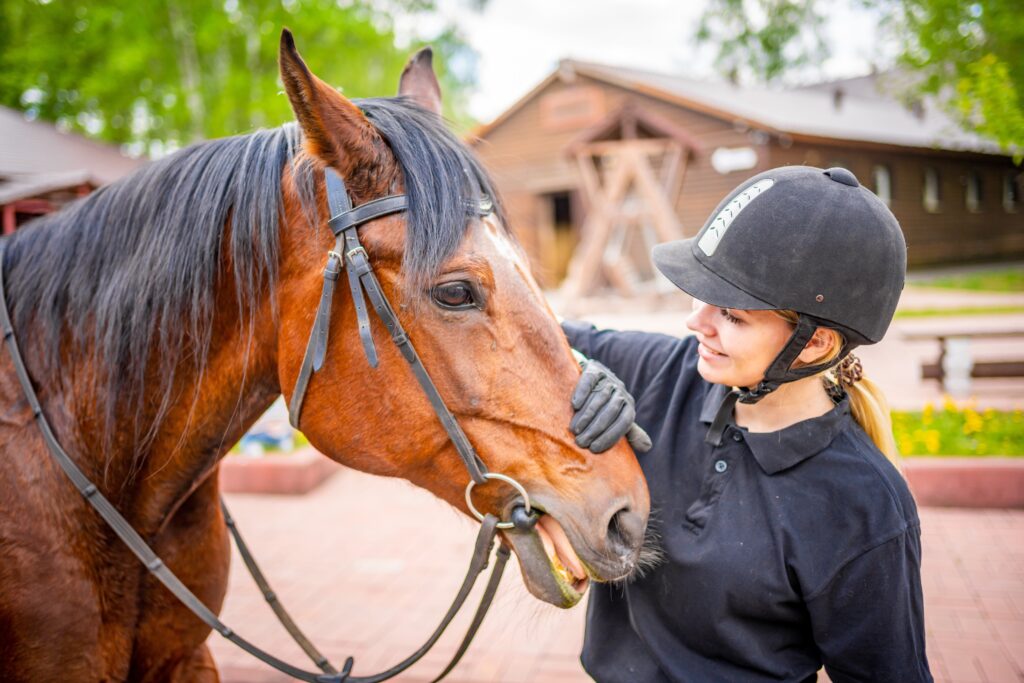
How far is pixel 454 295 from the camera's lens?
150cm

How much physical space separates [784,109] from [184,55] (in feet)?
64.0

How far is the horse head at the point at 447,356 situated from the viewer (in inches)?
55.7

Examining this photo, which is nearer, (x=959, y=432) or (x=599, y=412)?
(x=599, y=412)

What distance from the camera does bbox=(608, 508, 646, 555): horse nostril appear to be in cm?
141

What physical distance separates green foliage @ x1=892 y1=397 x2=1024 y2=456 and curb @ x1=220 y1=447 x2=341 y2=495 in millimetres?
4920

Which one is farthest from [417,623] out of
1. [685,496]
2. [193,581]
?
[685,496]

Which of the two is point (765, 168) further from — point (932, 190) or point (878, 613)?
point (878, 613)

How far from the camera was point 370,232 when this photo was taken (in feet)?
5.02

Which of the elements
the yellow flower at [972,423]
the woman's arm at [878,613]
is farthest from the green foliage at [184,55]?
the woman's arm at [878,613]

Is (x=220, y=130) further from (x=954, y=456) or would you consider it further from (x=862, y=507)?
(x=862, y=507)

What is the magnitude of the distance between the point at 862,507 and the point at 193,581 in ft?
5.85

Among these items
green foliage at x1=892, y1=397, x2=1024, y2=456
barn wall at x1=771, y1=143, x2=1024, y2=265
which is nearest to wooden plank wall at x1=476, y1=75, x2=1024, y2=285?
barn wall at x1=771, y1=143, x2=1024, y2=265

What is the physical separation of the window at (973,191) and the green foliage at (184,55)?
927 inches

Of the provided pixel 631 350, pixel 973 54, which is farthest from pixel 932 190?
pixel 631 350
